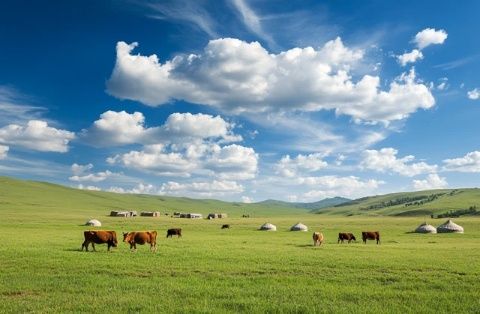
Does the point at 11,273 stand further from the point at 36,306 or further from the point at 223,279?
the point at 223,279

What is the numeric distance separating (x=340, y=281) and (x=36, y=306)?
37.1 ft

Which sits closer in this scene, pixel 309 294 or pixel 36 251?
pixel 309 294

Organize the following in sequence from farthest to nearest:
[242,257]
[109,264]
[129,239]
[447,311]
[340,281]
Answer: [129,239] → [242,257] → [109,264] → [340,281] → [447,311]

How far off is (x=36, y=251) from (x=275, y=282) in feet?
53.3

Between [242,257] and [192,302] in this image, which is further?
[242,257]

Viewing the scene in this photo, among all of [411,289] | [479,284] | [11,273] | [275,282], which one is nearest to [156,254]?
[11,273]

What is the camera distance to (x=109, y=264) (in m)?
21.3

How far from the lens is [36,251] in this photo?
26.3 m

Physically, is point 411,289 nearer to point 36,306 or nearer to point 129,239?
point 36,306

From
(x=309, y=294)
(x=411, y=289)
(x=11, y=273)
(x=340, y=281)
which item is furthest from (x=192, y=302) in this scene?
(x=11, y=273)

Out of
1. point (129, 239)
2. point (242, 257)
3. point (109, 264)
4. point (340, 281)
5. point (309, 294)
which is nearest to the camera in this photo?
point (309, 294)

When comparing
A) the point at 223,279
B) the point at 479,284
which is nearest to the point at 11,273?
the point at 223,279

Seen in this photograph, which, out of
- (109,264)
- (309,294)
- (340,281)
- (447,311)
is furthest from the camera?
(109,264)

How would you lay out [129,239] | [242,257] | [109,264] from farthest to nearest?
[129,239] → [242,257] → [109,264]
